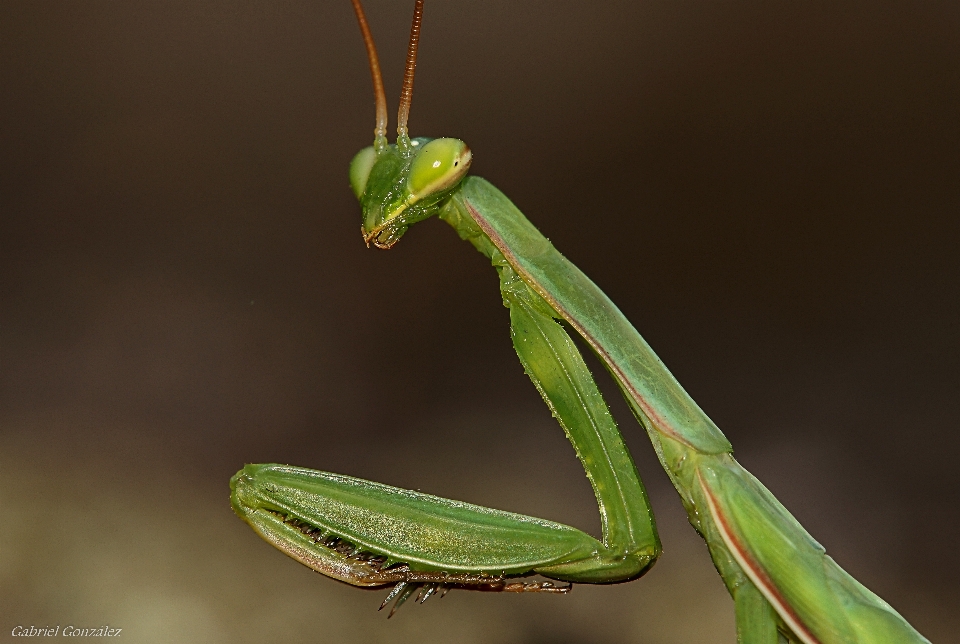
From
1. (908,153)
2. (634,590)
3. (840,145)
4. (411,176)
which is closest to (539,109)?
(840,145)

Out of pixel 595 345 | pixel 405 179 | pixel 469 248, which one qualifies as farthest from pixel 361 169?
pixel 469 248

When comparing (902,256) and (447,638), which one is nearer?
(447,638)

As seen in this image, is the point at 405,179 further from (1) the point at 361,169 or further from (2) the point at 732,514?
(2) the point at 732,514

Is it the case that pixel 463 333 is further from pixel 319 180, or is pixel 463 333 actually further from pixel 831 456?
pixel 831 456
